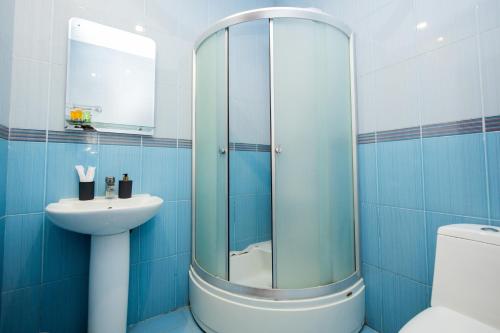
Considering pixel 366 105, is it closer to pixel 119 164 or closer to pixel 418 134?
pixel 418 134

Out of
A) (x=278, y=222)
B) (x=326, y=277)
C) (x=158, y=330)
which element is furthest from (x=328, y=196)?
(x=158, y=330)

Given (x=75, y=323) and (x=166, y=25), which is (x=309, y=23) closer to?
(x=166, y=25)

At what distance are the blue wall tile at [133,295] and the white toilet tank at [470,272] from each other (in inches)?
59.7

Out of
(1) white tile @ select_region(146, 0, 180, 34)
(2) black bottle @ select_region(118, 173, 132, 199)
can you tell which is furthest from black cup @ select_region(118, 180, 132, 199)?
(1) white tile @ select_region(146, 0, 180, 34)

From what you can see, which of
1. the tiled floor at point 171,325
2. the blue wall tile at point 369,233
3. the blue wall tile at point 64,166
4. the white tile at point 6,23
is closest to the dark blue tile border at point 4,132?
the blue wall tile at point 64,166

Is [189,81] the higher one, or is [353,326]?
[189,81]

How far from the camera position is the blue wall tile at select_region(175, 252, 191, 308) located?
1604 mm

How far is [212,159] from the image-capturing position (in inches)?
58.7

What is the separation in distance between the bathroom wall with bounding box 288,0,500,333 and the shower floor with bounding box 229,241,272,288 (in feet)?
1.92

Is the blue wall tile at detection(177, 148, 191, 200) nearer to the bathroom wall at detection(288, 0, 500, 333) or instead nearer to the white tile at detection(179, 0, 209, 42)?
the white tile at detection(179, 0, 209, 42)

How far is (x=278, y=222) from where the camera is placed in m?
1.27

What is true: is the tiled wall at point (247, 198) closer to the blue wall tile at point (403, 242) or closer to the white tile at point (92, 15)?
the blue wall tile at point (403, 242)

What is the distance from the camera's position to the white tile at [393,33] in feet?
4.13

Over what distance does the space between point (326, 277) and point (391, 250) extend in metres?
0.40
